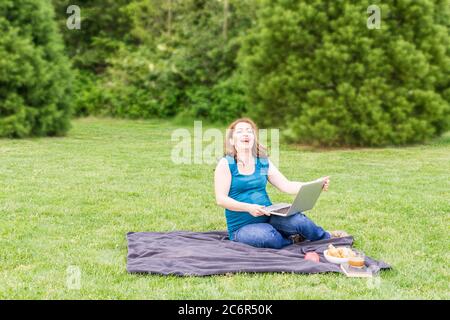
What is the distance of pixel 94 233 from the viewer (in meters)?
6.29

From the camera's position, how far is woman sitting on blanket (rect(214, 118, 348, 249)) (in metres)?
5.58

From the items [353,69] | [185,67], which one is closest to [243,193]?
[353,69]

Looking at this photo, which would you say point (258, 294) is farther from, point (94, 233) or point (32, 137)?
point (32, 137)

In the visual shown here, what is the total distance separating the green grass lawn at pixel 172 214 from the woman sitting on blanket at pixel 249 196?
2.04 feet

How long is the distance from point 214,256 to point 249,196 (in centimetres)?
82

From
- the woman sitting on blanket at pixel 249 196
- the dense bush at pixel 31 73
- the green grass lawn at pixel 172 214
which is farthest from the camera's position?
the dense bush at pixel 31 73

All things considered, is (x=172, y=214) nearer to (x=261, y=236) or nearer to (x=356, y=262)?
(x=261, y=236)

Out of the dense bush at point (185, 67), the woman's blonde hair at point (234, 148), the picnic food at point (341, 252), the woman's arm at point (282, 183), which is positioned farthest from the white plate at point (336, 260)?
the dense bush at point (185, 67)

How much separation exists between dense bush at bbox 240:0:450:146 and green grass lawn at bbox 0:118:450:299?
560 mm

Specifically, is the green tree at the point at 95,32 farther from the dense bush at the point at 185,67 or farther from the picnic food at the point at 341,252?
the picnic food at the point at 341,252

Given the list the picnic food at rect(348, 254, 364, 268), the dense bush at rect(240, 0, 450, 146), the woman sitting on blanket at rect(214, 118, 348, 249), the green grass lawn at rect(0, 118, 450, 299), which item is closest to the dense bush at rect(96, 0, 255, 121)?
the dense bush at rect(240, 0, 450, 146)

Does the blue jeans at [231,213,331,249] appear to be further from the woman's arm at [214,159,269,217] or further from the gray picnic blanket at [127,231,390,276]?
the woman's arm at [214,159,269,217]

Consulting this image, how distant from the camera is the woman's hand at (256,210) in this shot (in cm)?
546
